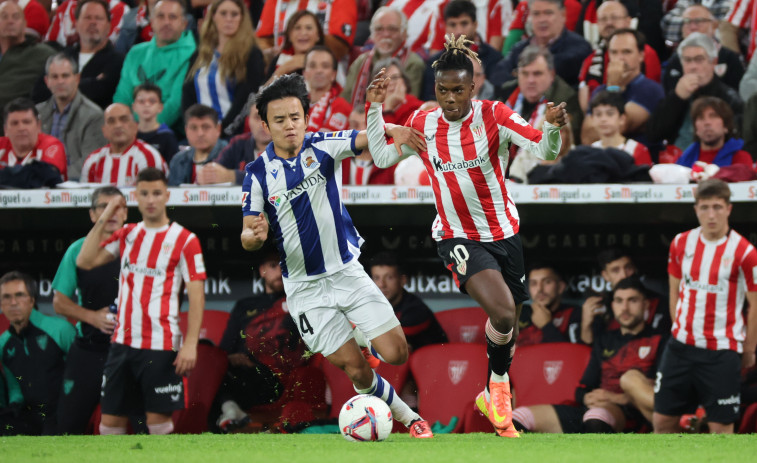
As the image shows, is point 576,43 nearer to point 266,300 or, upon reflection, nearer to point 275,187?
point 266,300

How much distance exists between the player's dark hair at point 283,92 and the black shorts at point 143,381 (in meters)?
2.23

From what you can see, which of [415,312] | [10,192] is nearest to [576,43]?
[415,312]

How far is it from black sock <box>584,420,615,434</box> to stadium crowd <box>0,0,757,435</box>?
0.05 feet

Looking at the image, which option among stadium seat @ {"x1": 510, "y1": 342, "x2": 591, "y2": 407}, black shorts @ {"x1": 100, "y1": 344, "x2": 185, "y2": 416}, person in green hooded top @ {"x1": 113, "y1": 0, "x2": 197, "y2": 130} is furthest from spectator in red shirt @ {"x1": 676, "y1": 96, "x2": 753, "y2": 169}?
person in green hooded top @ {"x1": 113, "y1": 0, "x2": 197, "y2": 130}

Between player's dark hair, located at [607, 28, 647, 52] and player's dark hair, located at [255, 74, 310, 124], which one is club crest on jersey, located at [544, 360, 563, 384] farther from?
player's dark hair, located at [255, 74, 310, 124]

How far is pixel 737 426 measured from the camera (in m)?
6.75

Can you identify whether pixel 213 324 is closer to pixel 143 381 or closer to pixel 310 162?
pixel 143 381

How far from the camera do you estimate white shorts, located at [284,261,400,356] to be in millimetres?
5273

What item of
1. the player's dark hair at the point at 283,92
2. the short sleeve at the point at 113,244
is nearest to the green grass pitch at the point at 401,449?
the player's dark hair at the point at 283,92

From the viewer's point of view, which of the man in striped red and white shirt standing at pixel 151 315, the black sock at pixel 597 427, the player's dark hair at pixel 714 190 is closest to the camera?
the player's dark hair at pixel 714 190

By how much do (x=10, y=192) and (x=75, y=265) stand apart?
72 centimetres

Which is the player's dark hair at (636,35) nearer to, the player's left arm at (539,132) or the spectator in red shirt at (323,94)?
the spectator in red shirt at (323,94)

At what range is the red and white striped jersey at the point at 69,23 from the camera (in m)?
10.0

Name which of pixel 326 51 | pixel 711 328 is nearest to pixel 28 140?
pixel 326 51
